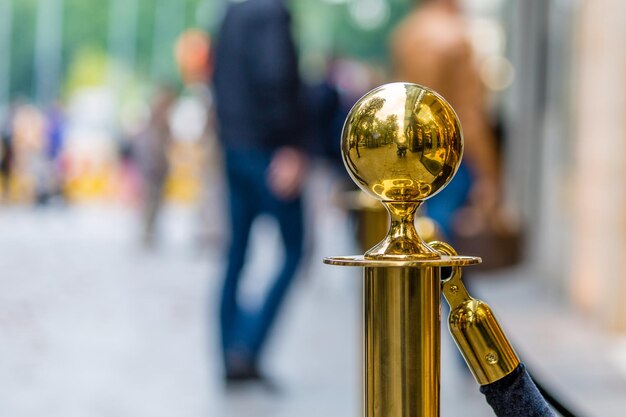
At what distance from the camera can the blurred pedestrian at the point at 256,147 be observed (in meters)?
5.89

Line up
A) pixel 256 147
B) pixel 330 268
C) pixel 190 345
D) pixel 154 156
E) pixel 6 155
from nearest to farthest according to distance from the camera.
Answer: pixel 256 147
pixel 190 345
pixel 330 268
pixel 154 156
pixel 6 155

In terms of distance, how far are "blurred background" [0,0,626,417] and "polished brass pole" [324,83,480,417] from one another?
1.13 meters

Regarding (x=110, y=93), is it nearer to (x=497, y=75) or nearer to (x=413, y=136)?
(x=497, y=75)

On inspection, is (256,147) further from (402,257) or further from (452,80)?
(402,257)

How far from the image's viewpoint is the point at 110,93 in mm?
36406

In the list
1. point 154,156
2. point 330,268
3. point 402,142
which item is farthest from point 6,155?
point 402,142

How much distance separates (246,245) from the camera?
598cm

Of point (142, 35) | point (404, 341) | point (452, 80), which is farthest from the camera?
point (142, 35)

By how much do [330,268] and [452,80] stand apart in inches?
273

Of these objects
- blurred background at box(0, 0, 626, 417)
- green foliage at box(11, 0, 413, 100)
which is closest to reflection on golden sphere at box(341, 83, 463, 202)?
blurred background at box(0, 0, 626, 417)

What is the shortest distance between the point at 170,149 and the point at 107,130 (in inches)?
710

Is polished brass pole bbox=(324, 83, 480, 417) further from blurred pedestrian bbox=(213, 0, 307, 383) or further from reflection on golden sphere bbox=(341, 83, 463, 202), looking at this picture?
blurred pedestrian bbox=(213, 0, 307, 383)

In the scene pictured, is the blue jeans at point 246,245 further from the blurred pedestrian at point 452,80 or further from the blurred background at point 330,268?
the blurred pedestrian at point 452,80

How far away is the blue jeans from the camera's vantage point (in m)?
5.91
